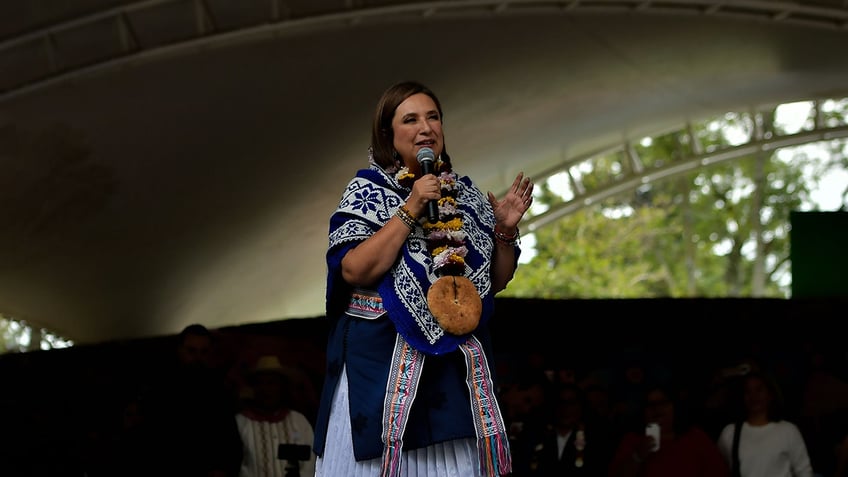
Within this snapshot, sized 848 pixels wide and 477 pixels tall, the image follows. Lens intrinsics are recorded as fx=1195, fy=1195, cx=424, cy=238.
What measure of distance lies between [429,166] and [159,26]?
567 centimetres

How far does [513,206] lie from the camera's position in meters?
2.89

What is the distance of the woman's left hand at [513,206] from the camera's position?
2889mm

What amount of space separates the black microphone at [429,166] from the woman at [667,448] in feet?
13.4

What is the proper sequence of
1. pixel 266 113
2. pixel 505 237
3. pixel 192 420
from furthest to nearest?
pixel 266 113, pixel 192 420, pixel 505 237

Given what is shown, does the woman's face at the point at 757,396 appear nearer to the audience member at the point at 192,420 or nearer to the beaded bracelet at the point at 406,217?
the audience member at the point at 192,420

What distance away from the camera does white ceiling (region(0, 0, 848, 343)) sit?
26.3ft

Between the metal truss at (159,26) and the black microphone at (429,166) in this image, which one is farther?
the metal truss at (159,26)

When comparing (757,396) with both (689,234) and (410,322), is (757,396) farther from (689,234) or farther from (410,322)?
(689,234)

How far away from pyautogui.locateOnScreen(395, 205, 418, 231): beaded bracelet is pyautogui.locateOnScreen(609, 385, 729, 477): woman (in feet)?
13.6

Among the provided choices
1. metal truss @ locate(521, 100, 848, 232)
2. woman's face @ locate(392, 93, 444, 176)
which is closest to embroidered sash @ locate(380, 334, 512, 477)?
woman's face @ locate(392, 93, 444, 176)

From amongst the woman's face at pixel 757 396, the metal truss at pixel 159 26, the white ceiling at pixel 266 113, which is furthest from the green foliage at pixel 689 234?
the woman's face at pixel 757 396

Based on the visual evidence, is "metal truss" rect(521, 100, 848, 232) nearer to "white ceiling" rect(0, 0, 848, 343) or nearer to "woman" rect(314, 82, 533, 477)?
"white ceiling" rect(0, 0, 848, 343)

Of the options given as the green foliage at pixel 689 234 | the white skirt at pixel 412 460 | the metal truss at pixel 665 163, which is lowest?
the white skirt at pixel 412 460

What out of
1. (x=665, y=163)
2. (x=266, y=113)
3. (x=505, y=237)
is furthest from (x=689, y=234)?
(x=505, y=237)
